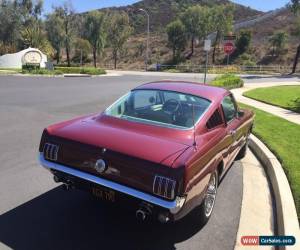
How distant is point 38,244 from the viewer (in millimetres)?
3861

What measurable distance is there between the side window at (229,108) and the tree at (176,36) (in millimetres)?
63107

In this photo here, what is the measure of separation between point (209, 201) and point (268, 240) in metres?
0.83

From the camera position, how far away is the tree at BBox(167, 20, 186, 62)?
6700cm

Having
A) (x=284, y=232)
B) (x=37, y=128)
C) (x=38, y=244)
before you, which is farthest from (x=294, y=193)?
(x=37, y=128)

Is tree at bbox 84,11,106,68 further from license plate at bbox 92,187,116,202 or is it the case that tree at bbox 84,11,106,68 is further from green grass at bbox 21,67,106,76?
license plate at bbox 92,187,116,202

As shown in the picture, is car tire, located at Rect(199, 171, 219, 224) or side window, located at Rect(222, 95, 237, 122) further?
side window, located at Rect(222, 95, 237, 122)

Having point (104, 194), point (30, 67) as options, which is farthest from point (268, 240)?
point (30, 67)

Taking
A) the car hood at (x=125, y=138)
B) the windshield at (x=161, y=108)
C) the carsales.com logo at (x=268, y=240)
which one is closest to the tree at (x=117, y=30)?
the windshield at (x=161, y=108)

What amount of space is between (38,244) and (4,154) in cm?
341

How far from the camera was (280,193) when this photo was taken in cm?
537

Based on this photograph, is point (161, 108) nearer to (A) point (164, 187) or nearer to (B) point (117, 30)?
(A) point (164, 187)

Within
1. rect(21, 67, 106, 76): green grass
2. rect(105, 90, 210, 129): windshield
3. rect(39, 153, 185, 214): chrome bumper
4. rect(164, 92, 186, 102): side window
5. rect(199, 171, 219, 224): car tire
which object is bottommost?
rect(21, 67, 106, 76): green grass

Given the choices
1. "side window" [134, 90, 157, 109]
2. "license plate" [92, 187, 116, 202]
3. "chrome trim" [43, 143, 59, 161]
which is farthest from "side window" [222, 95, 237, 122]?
"chrome trim" [43, 143, 59, 161]

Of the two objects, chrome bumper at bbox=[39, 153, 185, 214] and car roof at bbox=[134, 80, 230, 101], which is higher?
car roof at bbox=[134, 80, 230, 101]
